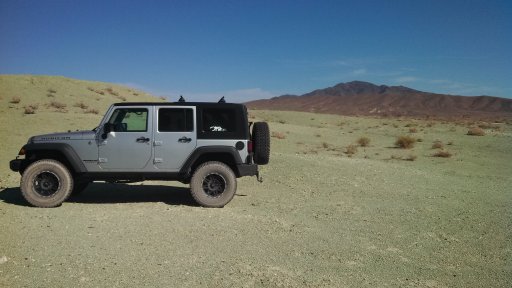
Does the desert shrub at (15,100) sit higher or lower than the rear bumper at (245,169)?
higher

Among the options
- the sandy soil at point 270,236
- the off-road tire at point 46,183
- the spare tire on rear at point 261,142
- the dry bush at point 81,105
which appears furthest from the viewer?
the dry bush at point 81,105

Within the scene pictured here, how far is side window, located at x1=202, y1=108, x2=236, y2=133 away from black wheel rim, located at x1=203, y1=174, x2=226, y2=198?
0.90 m

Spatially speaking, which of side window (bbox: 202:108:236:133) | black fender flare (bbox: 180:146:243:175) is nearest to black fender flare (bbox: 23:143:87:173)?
black fender flare (bbox: 180:146:243:175)

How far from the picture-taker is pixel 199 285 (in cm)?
504

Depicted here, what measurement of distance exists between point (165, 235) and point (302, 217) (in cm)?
263

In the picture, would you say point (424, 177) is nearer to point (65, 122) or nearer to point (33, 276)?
point (33, 276)

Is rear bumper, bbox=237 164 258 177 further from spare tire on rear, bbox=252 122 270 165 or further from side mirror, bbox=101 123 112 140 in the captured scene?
side mirror, bbox=101 123 112 140

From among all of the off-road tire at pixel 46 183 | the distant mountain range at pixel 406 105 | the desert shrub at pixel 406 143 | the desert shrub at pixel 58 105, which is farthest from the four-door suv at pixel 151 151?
the distant mountain range at pixel 406 105

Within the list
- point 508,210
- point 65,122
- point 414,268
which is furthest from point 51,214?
point 65,122

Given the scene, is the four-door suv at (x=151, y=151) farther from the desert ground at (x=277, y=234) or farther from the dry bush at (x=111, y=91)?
the dry bush at (x=111, y=91)

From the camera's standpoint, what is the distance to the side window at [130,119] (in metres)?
8.54

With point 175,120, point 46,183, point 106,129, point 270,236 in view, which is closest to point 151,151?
point 175,120

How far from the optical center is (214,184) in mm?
8758

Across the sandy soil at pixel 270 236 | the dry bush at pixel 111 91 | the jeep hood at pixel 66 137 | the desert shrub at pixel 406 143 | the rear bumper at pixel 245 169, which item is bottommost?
the sandy soil at pixel 270 236
